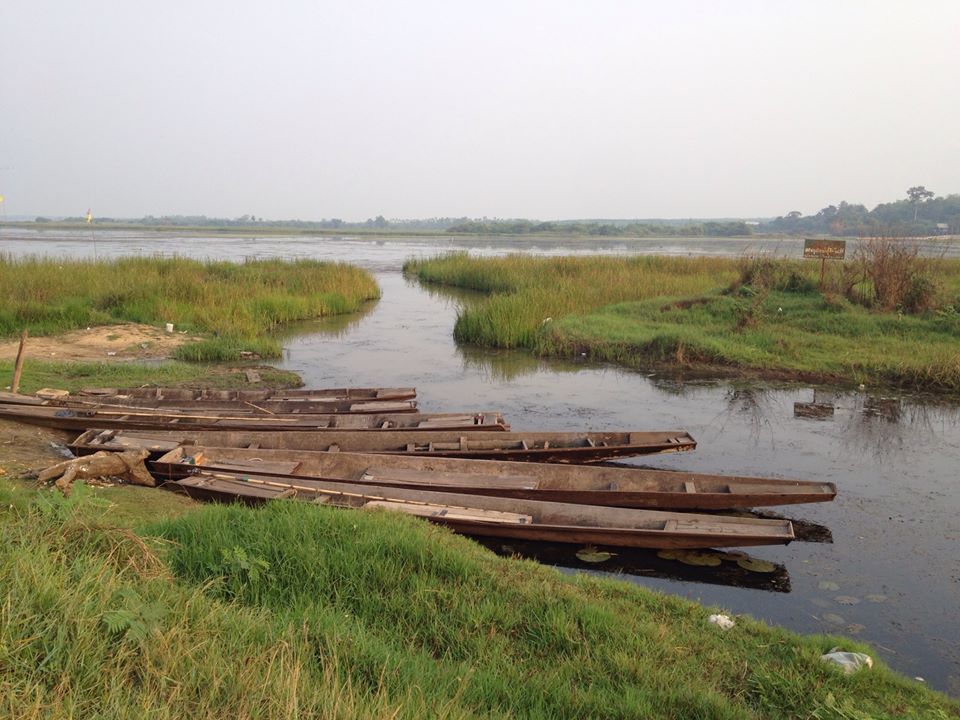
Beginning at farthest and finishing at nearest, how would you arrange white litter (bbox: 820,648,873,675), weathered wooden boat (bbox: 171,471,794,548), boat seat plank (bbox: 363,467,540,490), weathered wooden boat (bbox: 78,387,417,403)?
weathered wooden boat (bbox: 78,387,417,403) → boat seat plank (bbox: 363,467,540,490) → weathered wooden boat (bbox: 171,471,794,548) → white litter (bbox: 820,648,873,675)

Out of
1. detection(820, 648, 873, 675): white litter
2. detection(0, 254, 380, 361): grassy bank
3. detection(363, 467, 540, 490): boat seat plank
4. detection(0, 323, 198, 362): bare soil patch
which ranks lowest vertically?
detection(820, 648, 873, 675): white litter

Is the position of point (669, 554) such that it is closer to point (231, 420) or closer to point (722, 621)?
point (722, 621)

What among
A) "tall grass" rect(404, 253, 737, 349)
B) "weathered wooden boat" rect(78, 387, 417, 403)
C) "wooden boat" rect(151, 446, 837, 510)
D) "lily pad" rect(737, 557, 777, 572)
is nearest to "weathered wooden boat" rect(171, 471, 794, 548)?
"wooden boat" rect(151, 446, 837, 510)

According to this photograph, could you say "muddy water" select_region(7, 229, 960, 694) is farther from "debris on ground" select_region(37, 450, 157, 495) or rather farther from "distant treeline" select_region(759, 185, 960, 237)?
"distant treeline" select_region(759, 185, 960, 237)

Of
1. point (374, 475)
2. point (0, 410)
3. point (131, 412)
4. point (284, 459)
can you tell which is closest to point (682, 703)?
point (374, 475)

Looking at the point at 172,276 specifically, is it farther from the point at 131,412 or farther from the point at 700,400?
the point at 700,400

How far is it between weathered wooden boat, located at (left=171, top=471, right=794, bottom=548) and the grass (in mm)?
4476

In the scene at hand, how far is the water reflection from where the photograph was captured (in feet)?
17.7

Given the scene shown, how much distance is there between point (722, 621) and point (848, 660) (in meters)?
0.65

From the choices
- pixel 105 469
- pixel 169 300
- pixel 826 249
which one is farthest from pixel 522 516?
pixel 826 249

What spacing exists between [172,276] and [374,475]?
12195mm

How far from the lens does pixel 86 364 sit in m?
10.6

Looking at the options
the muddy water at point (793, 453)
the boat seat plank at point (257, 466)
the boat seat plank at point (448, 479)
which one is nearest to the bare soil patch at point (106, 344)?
the muddy water at point (793, 453)

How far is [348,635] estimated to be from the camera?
3154mm
